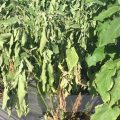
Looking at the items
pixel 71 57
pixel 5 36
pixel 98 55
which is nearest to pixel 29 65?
pixel 5 36

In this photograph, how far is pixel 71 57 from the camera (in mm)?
2711

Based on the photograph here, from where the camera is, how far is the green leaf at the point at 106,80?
97.7 inches

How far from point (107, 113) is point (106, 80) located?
22 cm

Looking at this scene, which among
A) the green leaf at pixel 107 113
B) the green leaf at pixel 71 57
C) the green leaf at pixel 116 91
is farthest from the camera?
the green leaf at pixel 71 57

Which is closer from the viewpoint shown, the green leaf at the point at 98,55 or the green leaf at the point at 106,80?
the green leaf at the point at 106,80

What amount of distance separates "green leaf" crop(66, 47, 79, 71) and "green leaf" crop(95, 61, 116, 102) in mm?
206

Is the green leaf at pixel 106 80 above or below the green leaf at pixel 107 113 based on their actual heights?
above

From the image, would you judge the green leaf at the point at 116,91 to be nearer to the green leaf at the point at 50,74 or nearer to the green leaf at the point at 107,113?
the green leaf at the point at 107,113

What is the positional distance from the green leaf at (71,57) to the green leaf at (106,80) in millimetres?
206

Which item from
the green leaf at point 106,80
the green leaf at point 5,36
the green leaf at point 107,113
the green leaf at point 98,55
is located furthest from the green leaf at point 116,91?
the green leaf at point 5,36

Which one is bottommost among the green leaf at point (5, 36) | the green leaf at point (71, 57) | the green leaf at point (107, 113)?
the green leaf at point (107, 113)

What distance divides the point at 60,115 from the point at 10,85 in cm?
68

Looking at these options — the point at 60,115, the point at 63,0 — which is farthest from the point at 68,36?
the point at 63,0

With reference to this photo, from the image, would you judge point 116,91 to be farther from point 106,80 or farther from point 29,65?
point 29,65
